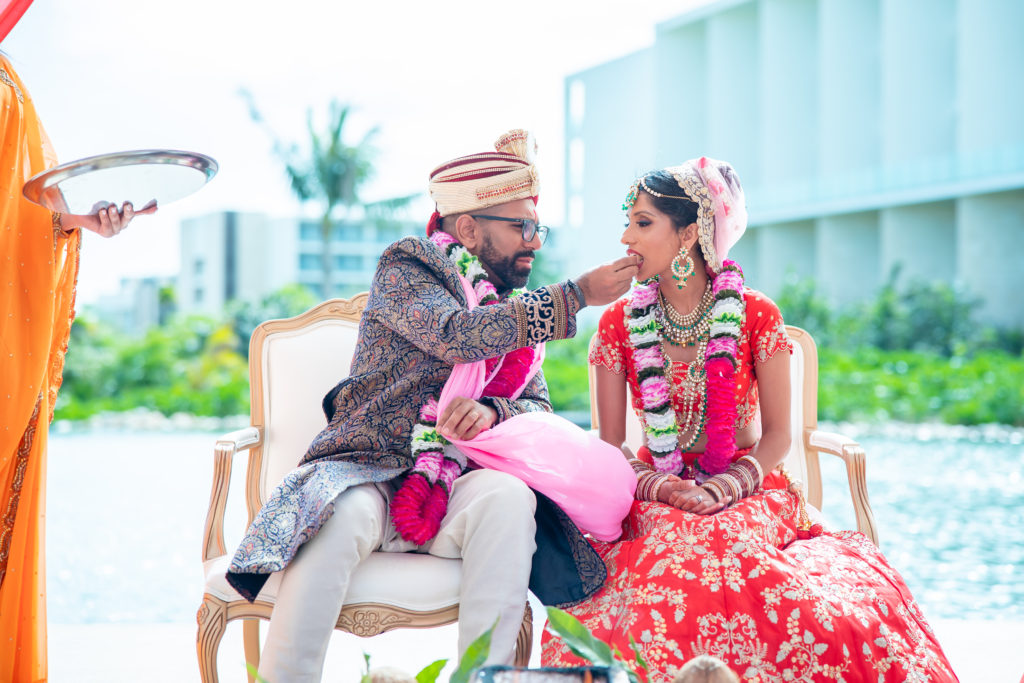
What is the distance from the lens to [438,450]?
2.36 metres

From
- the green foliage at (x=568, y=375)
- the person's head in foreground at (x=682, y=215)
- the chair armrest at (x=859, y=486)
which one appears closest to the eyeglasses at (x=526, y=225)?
the person's head in foreground at (x=682, y=215)

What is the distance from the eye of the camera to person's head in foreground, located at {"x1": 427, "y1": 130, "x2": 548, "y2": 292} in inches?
100.0

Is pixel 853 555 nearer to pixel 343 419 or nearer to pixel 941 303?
pixel 343 419

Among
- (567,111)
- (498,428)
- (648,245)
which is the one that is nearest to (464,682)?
(498,428)

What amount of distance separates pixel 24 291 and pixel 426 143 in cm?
2077

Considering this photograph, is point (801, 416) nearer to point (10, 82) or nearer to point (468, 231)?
point (468, 231)

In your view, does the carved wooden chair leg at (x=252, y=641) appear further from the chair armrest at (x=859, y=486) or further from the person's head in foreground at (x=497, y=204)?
the chair armrest at (x=859, y=486)

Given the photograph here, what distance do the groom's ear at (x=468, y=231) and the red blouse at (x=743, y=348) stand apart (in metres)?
0.47

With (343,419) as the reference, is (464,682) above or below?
below

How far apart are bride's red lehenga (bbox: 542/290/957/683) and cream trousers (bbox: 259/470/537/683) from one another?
210mm

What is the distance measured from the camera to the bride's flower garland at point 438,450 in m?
2.18

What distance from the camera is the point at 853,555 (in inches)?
90.2

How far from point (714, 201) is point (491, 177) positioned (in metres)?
0.66

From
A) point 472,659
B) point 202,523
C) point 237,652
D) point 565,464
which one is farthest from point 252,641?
point 202,523
